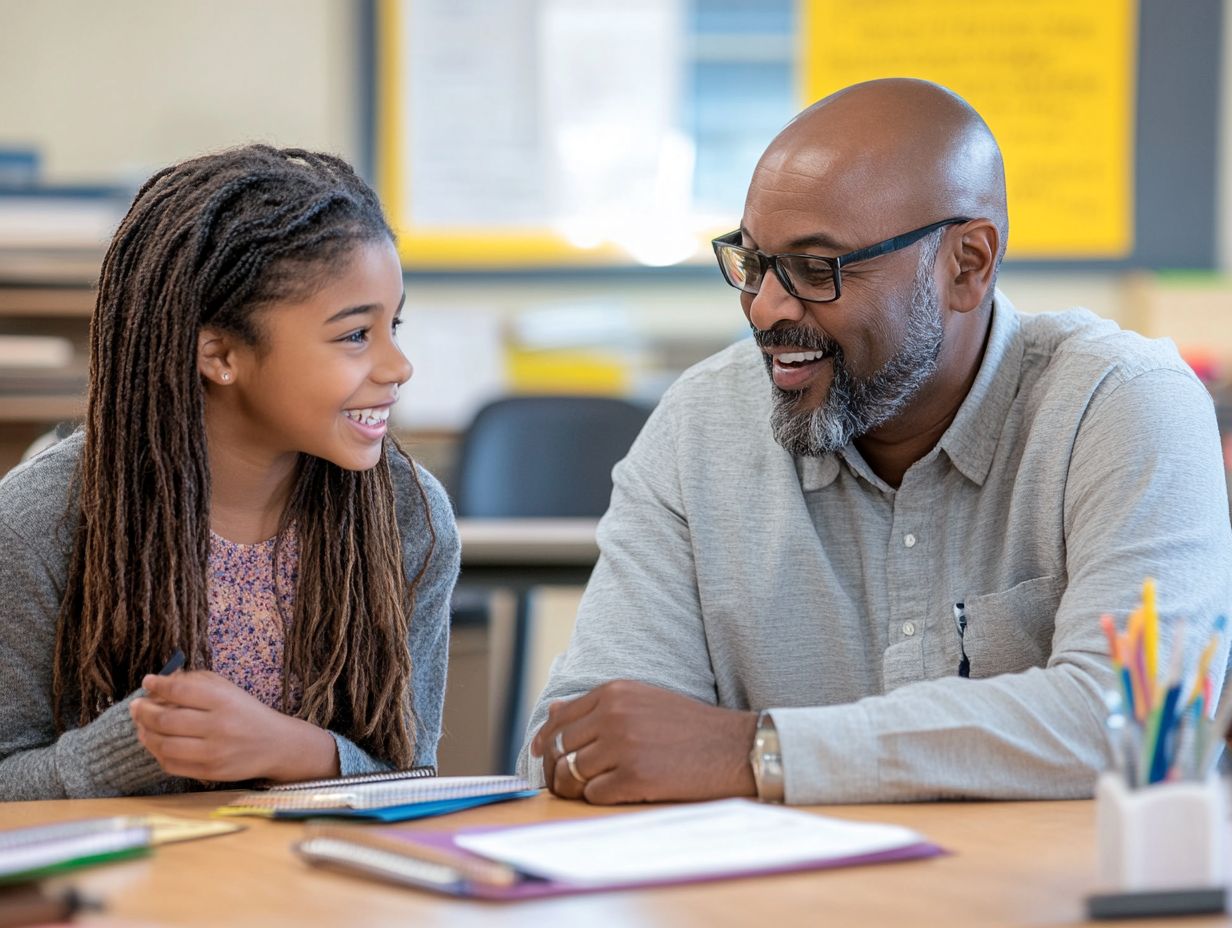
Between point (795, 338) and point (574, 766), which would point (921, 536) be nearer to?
point (795, 338)

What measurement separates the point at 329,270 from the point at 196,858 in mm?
668

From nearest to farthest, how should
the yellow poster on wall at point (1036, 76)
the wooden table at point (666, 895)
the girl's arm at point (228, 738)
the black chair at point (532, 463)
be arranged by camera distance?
1. the wooden table at point (666, 895)
2. the girl's arm at point (228, 738)
3. the black chair at point (532, 463)
4. the yellow poster on wall at point (1036, 76)

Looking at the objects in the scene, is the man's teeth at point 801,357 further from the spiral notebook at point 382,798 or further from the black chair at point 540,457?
the black chair at point 540,457

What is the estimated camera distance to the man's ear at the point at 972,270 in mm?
1603

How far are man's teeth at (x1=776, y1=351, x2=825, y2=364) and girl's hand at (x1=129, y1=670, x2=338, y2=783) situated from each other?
23.6 inches

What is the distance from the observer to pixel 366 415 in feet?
4.98

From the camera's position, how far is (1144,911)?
2.77 ft

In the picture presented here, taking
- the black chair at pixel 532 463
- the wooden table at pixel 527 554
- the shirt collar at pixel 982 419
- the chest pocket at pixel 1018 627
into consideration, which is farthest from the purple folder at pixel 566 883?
the black chair at pixel 532 463

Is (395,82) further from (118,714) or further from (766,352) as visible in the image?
(118,714)

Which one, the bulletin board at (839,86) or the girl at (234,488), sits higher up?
the bulletin board at (839,86)

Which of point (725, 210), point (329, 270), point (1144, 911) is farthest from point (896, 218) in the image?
point (725, 210)

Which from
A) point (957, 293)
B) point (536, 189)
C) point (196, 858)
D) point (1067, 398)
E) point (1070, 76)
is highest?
point (1070, 76)

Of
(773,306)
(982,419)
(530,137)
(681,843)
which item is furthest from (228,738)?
(530,137)

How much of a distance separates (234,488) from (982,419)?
745mm
